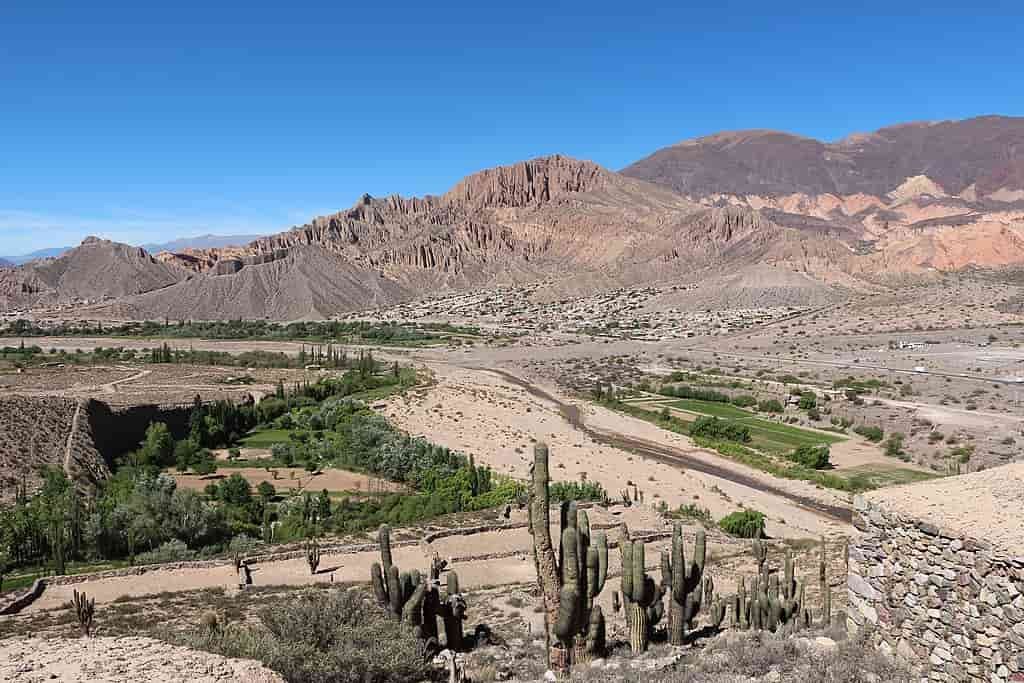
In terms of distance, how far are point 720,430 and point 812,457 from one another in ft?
21.7

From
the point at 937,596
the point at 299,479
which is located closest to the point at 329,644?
the point at 937,596

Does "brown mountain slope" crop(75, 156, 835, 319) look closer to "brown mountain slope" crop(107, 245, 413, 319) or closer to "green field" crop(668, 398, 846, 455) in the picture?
"brown mountain slope" crop(107, 245, 413, 319)

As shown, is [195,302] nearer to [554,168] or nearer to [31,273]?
[31,273]

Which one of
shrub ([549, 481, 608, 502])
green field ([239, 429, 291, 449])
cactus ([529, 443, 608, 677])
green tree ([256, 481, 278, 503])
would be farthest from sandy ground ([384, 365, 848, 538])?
cactus ([529, 443, 608, 677])

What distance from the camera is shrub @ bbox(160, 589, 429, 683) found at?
32.7 feet

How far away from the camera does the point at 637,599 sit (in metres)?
12.2

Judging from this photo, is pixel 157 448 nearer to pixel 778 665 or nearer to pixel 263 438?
pixel 263 438

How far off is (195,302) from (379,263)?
30.9 metres

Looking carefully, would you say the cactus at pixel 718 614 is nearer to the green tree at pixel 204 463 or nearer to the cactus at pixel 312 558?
the cactus at pixel 312 558

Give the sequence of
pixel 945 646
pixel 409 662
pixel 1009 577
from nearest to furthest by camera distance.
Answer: pixel 1009 577, pixel 945 646, pixel 409 662

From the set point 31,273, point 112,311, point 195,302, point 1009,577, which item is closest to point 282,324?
point 195,302

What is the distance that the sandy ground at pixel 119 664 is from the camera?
8.17m

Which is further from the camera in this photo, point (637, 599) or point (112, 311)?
point (112, 311)

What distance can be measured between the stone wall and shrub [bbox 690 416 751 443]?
29140 mm
